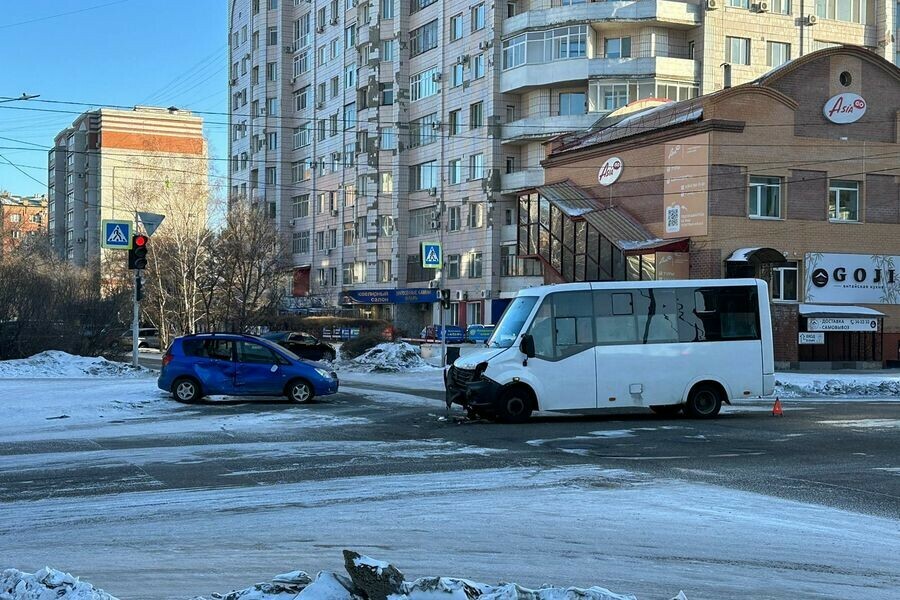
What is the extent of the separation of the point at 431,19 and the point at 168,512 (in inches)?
2403

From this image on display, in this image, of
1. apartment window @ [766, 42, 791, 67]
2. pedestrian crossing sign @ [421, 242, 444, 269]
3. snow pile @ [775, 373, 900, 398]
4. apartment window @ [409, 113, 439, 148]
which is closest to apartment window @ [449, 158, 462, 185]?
apartment window @ [409, 113, 439, 148]

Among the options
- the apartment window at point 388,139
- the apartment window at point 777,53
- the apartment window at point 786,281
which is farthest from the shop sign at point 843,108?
the apartment window at point 388,139

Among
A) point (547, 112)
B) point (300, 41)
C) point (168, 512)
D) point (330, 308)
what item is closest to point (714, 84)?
point (547, 112)

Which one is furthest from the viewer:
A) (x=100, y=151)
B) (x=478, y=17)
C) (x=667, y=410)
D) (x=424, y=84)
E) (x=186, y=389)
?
(x=100, y=151)

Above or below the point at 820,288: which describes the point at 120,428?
below

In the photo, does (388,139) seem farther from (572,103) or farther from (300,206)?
(572,103)

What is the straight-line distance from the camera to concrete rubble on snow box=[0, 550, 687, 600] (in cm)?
506

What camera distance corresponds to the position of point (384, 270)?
71.6 m

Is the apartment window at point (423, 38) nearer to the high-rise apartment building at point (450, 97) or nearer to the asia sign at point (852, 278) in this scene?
the high-rise apartment building at point (450, 97)

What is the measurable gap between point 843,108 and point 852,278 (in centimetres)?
665

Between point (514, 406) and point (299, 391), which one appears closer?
point (514, 406)

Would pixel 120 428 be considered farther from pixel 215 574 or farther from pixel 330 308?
pixel 330 308

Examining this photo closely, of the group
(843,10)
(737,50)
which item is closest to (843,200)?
(737,50)

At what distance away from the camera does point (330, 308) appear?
70500 millimetres
